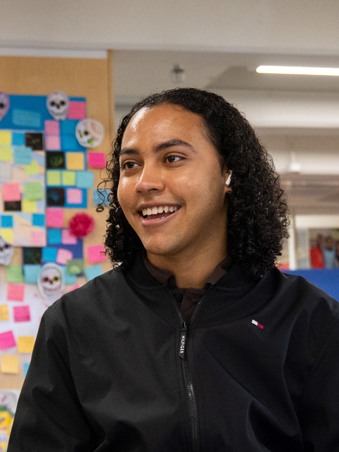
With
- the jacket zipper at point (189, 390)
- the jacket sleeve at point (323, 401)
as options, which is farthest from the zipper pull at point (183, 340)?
the jacket sleeve at point (323, 401)

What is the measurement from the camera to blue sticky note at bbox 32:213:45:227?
4211 millimetres

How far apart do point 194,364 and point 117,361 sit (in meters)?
0.15

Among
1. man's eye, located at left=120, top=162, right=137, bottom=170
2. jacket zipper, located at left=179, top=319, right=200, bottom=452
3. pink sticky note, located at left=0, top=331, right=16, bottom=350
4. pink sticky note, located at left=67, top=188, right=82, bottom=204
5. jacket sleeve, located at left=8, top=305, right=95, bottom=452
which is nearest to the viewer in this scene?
jacket zipper, located at left=179, top=319, right=200, bottom=452

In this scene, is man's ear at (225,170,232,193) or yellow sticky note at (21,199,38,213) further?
yellow sticky note at (21,199,38,213)

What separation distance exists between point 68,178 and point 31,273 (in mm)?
521

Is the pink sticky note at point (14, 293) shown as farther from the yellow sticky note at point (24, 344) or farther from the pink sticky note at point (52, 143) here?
the pink sticky note at point (52, 143)

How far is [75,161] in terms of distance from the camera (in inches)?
169

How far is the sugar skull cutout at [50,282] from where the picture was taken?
4.20 m

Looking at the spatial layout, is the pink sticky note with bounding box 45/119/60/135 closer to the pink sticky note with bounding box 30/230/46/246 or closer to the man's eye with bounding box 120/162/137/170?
the pink sticky note with bounding box 30/230/46/246

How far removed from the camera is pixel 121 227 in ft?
6.07

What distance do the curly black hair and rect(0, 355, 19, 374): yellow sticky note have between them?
2.46 m

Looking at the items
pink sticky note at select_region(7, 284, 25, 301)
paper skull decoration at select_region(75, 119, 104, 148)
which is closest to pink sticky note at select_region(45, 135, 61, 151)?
paper skull decoration at select_region(75, 119, 104, 148)

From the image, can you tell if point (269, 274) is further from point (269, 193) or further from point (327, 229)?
point (327, 229)

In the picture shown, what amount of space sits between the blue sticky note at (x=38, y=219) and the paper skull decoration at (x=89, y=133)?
0.44 m
